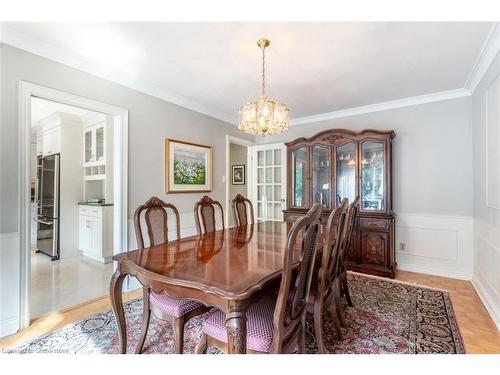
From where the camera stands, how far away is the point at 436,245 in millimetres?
3395

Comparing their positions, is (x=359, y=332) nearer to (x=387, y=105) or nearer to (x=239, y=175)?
(x=387, y=105)

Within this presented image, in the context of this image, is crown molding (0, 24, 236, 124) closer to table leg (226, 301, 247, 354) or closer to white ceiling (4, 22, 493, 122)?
white ceiling (4, 22, 493, 122)

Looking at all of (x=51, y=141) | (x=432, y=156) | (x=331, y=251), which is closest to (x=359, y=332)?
(x=331, y=251)

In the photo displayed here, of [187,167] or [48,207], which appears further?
[48,207]

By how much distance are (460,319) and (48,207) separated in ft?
18.6

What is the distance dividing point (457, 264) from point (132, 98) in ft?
14.8

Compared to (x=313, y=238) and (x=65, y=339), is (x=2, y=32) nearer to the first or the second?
(x=65, y=339)

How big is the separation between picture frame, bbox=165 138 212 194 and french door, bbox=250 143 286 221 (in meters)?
1.14

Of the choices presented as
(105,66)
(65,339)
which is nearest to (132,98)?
(105,66)

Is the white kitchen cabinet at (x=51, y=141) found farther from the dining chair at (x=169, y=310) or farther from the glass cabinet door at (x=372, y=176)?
the glass cabinet door at (x=372, y=176)

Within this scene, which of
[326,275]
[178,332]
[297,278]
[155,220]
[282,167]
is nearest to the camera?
[297,278]

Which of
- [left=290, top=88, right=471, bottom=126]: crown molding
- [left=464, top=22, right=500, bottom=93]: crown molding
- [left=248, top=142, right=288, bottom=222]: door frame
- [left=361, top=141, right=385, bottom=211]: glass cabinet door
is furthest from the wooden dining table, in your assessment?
[left=290, top=88, right=471, bottom=126]: crown molding

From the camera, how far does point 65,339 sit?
6.30 ft

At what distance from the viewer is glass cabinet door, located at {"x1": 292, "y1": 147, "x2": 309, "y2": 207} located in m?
4.04
